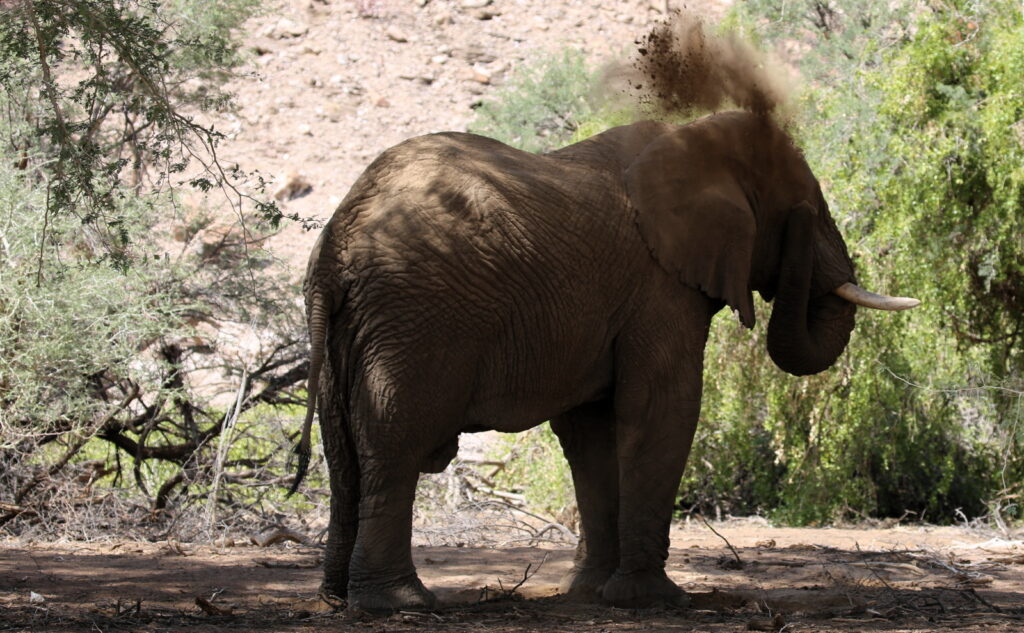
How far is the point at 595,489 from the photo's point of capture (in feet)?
23.5

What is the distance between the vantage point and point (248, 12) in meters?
16.9

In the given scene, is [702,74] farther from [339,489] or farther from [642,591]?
[339,489]

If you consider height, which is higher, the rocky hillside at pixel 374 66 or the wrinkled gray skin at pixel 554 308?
the rocky hillside at pixel 374 66

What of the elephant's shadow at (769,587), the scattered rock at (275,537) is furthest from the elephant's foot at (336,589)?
the scattered rock at (275,537)

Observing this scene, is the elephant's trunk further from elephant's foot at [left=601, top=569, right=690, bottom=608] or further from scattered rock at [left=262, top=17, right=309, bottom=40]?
scattered rock at [left=262, top=17, right=309, bottom=40]

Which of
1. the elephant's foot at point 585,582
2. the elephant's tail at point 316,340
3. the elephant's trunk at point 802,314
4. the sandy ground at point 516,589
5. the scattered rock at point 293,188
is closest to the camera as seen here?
the elephant's tail at point 316,340

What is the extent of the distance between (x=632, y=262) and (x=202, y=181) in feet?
8.02

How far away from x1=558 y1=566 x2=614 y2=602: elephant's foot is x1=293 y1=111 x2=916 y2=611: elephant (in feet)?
0.03

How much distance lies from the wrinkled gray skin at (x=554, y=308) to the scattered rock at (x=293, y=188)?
1969 cm

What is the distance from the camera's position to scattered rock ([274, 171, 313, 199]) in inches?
1025

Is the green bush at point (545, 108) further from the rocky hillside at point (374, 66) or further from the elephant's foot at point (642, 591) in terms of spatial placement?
the elephant's foot at point (642, 591)

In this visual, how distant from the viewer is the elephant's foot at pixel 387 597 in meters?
6.03

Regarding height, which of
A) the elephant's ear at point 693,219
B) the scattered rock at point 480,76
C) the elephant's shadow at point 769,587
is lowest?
the elephant's shadow at point 769,587

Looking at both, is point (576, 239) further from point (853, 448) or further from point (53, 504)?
point (853, 448)
